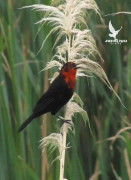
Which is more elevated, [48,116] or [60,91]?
[60,91]

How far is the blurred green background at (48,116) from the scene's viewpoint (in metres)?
1.52

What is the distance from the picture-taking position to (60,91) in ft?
3.41

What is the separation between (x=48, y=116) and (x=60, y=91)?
0.64m

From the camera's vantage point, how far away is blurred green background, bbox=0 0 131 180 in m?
1.52

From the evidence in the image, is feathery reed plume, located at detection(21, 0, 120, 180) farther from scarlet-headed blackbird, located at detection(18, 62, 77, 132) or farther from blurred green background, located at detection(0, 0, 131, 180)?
blurred green background, located at detection(0, 0, 131, 180)

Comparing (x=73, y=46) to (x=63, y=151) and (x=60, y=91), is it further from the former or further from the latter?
(x=63, y=151)

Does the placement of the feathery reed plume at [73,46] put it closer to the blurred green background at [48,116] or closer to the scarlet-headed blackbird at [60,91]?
the scarlet-headed blackbird at [60,91]

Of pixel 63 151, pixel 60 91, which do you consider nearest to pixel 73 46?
pixel 60 91

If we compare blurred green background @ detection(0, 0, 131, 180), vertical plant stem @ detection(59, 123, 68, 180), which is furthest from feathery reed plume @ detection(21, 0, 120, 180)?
blurred green background @ detection(0, 0, 131, 180)

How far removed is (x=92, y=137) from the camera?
199 centimetres

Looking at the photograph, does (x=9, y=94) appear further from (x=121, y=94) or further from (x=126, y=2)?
(x=126, y=2)

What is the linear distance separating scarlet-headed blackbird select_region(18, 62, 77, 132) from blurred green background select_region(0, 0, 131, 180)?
40cm

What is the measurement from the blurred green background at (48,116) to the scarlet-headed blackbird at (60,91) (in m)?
0.40

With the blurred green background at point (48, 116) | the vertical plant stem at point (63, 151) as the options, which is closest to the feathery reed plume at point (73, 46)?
the vertical plant stem at point (63, 151)
